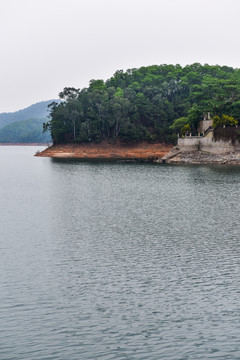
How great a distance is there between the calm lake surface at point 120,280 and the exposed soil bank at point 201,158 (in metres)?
66.6

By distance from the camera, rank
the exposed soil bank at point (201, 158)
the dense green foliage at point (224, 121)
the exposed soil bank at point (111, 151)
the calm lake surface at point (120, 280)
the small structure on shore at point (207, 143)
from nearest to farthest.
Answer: the calm lake surface at point (120, 280) → the exposed soil bank at point (201, 158) → the small structure on shore at point (207, 143) → the dense green foliage at point (224, 121) → the exposed soil bank at point (111, 151)

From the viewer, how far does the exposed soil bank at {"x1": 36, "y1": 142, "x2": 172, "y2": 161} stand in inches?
6462

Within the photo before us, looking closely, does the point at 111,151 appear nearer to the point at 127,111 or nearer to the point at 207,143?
the point at 127,111

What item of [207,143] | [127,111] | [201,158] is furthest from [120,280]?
[127,111]

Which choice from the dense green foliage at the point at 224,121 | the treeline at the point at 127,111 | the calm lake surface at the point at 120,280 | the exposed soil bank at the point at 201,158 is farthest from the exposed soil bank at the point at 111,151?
the calm lake surface at the point at 120,280

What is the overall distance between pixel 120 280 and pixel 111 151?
14275cm

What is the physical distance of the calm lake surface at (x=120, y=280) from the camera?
20703mm

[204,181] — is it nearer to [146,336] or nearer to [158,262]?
[158,262]

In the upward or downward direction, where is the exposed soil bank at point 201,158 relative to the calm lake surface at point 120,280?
upward

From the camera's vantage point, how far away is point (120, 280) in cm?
2897

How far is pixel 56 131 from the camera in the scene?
600 feet

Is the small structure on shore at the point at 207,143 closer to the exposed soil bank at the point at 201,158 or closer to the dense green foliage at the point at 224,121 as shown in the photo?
the exposed soil bank at the point at 201,158

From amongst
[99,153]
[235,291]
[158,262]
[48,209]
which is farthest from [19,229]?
[99,153]

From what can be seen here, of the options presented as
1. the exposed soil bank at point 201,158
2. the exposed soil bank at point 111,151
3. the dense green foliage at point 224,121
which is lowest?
the exposed soil bank at point 201,158
